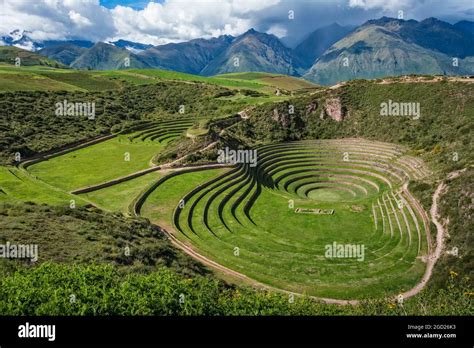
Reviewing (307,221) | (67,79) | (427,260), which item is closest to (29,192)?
(307,221)

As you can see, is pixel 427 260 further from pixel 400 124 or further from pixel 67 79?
pixel 67 79

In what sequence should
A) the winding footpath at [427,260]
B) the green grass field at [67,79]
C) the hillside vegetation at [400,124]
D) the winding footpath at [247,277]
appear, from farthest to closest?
the green grass field at [67,79] → the hillside vegetation at [400,124] → the winding footpath at [247,277] → the winding footpath at [427,260]

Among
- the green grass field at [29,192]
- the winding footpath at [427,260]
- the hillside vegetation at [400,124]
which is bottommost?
the winding footpath at [427,260]

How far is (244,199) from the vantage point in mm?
43656

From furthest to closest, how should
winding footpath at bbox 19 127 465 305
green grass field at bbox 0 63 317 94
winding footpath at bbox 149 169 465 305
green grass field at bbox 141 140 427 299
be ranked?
1. green grass field at bbox 0 63 317 94
2. green grass field at bbox 141 140 427 299
3. winding footpath at bbox 19 127 465 305
4. winding footpath at bbox 149 169 465 305

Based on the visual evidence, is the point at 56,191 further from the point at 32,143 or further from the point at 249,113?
the point at 249,113

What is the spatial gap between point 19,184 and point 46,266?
2629 cm

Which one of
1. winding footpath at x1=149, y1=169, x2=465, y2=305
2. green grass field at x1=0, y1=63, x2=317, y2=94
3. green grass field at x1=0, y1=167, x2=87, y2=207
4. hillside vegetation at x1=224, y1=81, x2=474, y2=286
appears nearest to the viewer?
winding footpath at x1=149, y1=169, x2=465, y2=305

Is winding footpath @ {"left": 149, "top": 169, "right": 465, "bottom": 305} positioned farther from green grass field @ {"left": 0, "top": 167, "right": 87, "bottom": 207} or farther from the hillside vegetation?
green grass field @ {"left": 0, "top": 167, "right": 87, "bottom": 207}

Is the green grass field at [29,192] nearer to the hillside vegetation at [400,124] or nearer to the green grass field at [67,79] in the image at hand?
the hillside vegetation at [400,124]

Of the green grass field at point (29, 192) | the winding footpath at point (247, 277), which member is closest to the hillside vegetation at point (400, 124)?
the winding footpath at point (247, 277)

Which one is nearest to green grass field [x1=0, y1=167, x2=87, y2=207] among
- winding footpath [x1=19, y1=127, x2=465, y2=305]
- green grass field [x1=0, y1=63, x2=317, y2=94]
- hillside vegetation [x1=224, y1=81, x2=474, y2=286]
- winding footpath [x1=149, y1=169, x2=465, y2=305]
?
winding footpath [x1=19, y1=127, x2=465, y2=305]
